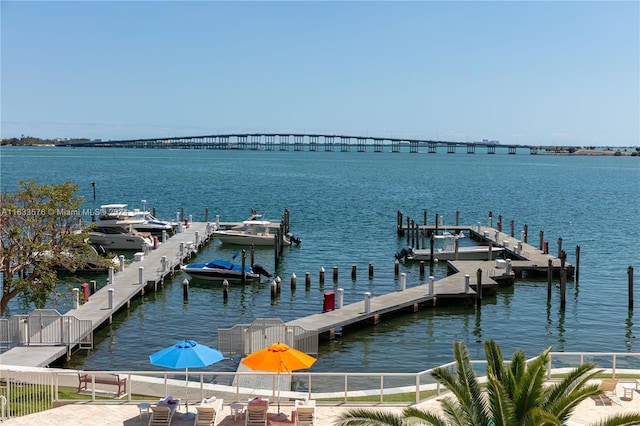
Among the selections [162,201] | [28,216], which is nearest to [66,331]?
[28,216]

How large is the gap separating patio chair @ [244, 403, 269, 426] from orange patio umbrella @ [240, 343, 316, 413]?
1426 mm

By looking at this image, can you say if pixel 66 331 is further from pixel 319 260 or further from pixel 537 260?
pixel 537 260

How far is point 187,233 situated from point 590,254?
32890mm

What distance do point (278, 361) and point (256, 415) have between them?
1882 mm

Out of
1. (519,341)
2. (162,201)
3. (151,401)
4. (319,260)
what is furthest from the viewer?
(162,201)

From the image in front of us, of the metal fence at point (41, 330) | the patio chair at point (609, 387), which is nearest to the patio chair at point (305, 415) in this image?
the patio chair at point (609, 387)

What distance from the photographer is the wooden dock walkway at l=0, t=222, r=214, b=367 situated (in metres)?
26.5

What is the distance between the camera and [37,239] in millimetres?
27656

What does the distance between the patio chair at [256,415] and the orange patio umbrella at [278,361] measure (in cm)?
143

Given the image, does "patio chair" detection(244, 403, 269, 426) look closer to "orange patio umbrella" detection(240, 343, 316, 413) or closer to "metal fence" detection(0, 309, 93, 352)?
"orange patio umbrella" detection(240, 343, 316, 413)

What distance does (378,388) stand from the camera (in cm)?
2045

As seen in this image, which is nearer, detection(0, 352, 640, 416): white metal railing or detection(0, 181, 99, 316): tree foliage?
detection(0, 352, 640, 416): white metal railing

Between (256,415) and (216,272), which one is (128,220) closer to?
(216,272)

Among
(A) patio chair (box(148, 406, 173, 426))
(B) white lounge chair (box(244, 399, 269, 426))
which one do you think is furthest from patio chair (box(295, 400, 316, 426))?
(A) patio chair (box(148, 406, 173, 426))
